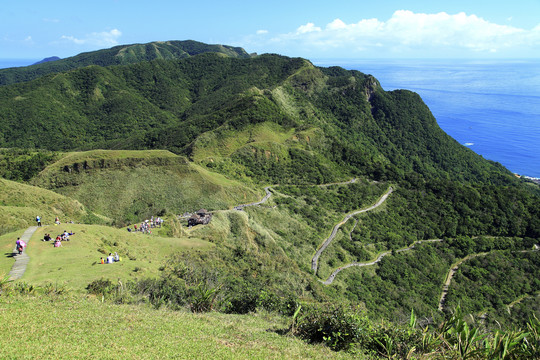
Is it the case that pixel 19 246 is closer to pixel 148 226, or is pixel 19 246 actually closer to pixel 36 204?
pixel 148 226

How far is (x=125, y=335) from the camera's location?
1114 cm

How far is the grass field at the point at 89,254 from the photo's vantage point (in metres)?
18.5

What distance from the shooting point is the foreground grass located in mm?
9742

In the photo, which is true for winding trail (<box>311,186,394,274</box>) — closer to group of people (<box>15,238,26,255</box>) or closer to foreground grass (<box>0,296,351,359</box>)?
foreground grass (<box>0,296,351,359</box>)

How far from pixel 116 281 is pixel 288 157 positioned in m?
54.8

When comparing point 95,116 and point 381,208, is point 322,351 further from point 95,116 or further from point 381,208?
point 95,116

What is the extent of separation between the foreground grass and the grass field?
189 inches

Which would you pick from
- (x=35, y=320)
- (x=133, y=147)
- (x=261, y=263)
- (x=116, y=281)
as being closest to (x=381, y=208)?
(x=261, y=263)

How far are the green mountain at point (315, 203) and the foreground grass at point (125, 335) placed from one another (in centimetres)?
440

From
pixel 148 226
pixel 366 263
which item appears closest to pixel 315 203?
pixel 366 263

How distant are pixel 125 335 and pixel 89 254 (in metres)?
13.5

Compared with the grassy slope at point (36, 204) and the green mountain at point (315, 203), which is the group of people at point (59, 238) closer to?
the green mountain at point (315, 203)

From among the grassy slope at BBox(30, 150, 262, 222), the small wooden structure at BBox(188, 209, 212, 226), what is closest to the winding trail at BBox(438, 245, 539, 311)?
the grassy slope at BBox(30, 150, 262, 222)

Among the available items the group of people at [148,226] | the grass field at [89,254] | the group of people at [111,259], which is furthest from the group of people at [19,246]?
the group of people at [148,226]
